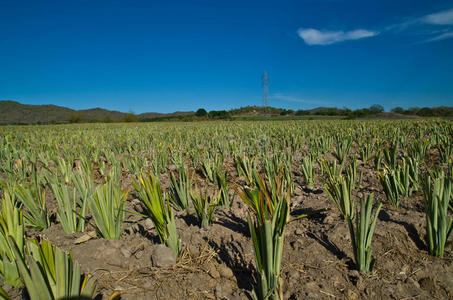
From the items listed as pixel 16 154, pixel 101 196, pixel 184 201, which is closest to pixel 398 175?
pixel 184 201

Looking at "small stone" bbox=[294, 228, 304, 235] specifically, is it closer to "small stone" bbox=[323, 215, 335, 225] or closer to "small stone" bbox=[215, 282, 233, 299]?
"small stone" bbox=[323, 215, 335, 225]

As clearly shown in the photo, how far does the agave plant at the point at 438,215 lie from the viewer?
123cm

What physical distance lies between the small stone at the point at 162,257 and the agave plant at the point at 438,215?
57.3 inches

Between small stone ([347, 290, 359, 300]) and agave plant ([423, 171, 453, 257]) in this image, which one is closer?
small stone ([347, 290, 359, 300])

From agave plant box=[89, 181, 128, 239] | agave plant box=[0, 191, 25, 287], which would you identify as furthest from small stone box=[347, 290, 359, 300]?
agave plant box=[0, 191, 25, 287]

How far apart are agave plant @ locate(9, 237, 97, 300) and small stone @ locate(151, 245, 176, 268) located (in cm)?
46

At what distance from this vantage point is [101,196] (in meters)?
1.37

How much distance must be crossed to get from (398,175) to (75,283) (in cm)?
228

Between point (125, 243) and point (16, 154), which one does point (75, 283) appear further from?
point (16, 154)

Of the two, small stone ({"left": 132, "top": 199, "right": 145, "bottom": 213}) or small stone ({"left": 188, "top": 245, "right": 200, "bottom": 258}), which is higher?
small stone ({"left": 132, "top": 199, "right": 145, "bottom": 213})

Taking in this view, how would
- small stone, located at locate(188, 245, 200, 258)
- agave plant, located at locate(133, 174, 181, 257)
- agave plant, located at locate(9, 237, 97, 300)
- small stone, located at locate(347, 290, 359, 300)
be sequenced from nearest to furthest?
agave plant, located at locate(9, 237, 97, 300)
small stone, located at locate(347, 290, 359, 300)
agave plant, located at locate(133, 174, 181, 257)
small stone, located at locate(188, 245, 200, 258)

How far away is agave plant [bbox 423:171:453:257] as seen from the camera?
4.03ft

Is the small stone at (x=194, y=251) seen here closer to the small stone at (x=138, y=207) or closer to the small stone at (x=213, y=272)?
the small stone at (x=213, y=272)

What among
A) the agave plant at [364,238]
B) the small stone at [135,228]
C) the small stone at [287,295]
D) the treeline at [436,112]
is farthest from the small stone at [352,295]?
the treeline at [436,112]
